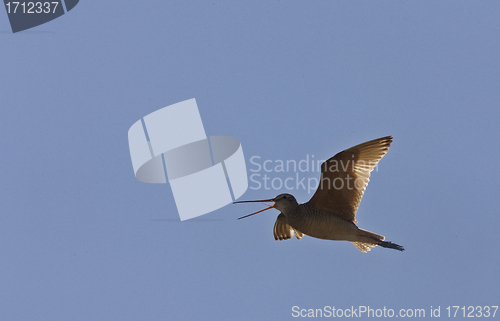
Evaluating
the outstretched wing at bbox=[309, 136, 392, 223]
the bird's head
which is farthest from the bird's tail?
the bird's head

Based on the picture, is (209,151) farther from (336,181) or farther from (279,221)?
(336,181)

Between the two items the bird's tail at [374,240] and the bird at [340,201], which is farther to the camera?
the bird's tail at [374,240]

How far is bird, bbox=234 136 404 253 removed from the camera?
4.57 metres

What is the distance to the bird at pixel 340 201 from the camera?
4.57 meters

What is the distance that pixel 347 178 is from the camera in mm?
4680

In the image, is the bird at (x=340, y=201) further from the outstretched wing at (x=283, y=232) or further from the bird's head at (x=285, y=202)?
the outstretched wing at (x=283, y=232)

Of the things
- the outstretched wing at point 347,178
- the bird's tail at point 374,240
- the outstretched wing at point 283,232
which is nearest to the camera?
the outstretched wing at point 347,178

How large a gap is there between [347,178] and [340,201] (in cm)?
22

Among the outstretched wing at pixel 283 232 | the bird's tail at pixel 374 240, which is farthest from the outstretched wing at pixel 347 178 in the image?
the outstretched wing at pixel 283 232

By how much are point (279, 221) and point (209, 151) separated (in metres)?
1.63

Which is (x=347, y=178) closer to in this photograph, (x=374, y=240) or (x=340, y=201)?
(x=340, y=201)

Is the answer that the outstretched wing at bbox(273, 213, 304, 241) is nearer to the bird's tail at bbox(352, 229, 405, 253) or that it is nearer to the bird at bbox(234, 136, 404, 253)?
the bird at bbox(234, 136, 404, 253)

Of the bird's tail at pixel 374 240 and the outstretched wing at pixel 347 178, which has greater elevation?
the outstretched wing at pixel 347 178

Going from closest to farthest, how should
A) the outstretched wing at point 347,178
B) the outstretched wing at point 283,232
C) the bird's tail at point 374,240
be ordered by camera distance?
the outstretched wing at point 347,178
the bird's tail at point 374,240
the outstretched wing at point 283,232
